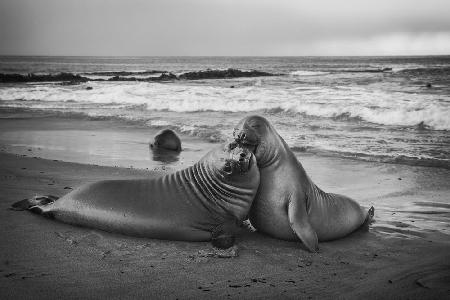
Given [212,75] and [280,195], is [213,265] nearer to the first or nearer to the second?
[280,195]

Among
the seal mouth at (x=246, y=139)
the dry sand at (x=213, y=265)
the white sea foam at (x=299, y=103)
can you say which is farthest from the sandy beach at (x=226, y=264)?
the white sea foam at (x=299, y=103)

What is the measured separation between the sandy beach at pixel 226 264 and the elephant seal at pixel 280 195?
16 cm

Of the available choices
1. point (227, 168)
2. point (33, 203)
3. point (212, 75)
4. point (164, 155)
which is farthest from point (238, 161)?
point (212, 75)

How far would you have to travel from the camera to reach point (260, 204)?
497 cm

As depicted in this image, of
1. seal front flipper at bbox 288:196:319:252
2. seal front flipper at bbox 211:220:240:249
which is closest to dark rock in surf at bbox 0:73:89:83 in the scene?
seal front flipper at bbox 211:220:240:249

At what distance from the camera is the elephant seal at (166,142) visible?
10664 millimetres

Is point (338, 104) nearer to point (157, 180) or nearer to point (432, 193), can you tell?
point (432, 193)

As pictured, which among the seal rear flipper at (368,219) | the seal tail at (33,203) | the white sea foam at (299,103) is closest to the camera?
the seal tail at (33,203)

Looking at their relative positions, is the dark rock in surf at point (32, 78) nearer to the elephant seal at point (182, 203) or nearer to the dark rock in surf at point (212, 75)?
the dark rock in surf at point (212, 75)

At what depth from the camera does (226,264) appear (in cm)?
424

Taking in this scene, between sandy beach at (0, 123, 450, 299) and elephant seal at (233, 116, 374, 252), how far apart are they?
158 mm

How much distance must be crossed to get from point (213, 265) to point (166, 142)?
6697 mm

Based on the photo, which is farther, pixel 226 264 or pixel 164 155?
pixel 164 155

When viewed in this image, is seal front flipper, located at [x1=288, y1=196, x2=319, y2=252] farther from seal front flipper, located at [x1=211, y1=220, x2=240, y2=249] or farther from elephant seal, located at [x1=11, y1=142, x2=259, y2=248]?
seal front flipper, located at [x1=211, y1=220, x2=240, y2=249]
